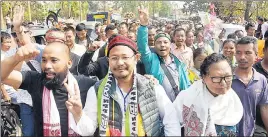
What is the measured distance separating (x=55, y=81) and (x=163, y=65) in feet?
5.24

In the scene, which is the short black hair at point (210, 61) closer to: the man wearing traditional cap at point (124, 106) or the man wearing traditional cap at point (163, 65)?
the man wearing traditional cap at point (124, 106)

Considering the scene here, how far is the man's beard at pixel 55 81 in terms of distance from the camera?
2.78 meters

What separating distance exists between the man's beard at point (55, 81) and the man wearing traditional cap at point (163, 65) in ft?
4.03

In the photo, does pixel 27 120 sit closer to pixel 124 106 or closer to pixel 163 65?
pixel 124 106

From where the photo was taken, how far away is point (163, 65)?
4.04 meters

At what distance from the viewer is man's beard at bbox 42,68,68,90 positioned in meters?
2.78

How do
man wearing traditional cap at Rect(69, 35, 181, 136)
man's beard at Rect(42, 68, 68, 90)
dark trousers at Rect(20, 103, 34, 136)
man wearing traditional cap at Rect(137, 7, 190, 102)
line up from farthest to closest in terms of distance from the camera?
man wearing traditional cap at Rect(137, 7, 190, 102), dark trousers at Rect(20, 103, 34, 136), man's beard at Rect(42, 68, 68, 90), man wearing traditional cap at Rect(69, 35, 181, 136)

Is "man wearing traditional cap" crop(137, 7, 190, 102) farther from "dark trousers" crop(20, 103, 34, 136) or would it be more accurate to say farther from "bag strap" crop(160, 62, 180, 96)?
"dark trousers" crop(20, 103, 34, 136)

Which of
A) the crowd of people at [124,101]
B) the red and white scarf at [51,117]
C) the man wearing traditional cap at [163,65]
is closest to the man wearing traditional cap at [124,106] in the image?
the crowd of people at [124,101]

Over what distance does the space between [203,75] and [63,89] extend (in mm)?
1174

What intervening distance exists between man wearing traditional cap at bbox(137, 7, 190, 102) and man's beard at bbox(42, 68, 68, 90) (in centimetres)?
123

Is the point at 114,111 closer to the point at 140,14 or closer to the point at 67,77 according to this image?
the point at 67,77

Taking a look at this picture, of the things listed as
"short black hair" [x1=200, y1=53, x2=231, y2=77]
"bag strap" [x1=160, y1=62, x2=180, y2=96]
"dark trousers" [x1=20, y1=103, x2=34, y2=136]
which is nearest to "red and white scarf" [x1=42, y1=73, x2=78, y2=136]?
"dark trousers" [x1=20, y1=103, x2=34, y2=136]

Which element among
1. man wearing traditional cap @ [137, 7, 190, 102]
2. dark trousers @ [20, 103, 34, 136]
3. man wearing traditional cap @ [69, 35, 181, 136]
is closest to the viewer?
man wearing traditional cap @ [69, 35, 181, 136]
